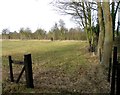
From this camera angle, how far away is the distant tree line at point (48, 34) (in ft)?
290

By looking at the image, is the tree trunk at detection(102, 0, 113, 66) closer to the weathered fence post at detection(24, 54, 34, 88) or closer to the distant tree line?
the weathered fence post at detection(24, 54, 34, 88)

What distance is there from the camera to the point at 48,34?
9931cm

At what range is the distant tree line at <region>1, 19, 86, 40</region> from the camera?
8840 cm

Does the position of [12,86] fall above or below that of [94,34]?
below

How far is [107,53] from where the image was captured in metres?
17.2

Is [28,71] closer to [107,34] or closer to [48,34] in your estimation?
[107,34]

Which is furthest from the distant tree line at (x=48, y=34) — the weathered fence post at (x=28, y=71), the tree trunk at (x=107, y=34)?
the weathered fence post at (x=28, y=71)

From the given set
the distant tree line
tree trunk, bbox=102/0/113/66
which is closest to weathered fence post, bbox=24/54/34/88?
tree trunk, bbox=102/0/113/66

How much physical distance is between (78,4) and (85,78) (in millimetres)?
19788

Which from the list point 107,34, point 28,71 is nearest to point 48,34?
point 107,34

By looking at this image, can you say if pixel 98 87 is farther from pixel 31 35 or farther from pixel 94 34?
pixel 31 35

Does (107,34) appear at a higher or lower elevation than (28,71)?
higher

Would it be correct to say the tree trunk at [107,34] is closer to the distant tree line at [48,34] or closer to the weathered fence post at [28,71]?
the weathered fence post at [28,71]

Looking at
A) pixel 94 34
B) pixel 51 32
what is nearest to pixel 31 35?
pixel 51 32
